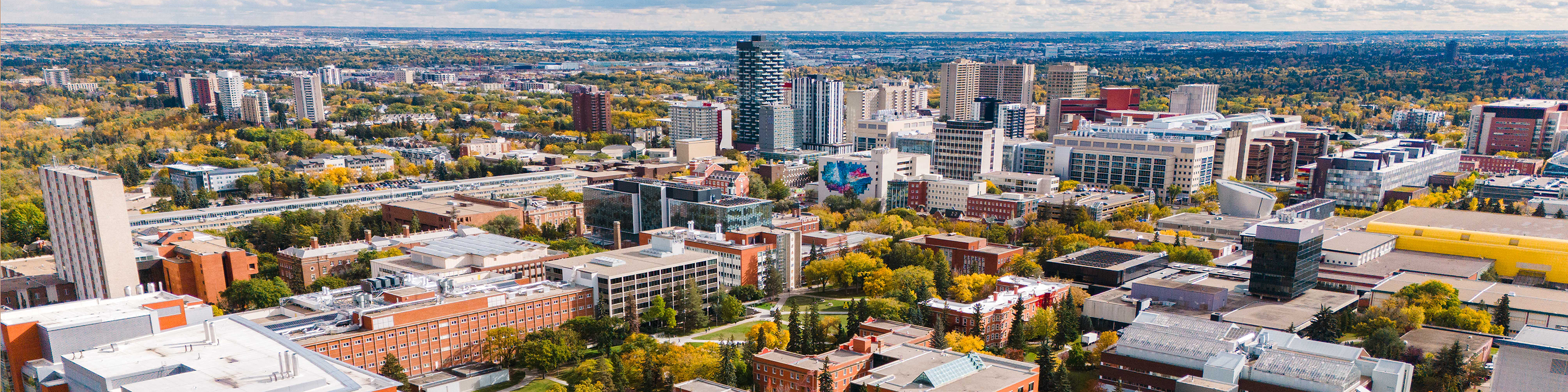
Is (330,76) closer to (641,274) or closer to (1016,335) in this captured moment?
(641,274)

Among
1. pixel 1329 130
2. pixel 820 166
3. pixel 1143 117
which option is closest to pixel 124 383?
pixel 820 166

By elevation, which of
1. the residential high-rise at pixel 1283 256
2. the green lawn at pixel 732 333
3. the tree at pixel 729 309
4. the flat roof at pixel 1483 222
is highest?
the residential high-rise at pixel 1283 256

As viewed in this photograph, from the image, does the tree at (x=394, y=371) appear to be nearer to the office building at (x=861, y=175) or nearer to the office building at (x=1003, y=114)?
the office building at (x=861, y=175)

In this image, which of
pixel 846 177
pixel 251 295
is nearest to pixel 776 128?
pixel 846 177

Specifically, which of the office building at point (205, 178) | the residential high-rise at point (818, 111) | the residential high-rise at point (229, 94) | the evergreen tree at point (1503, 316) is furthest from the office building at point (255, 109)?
the evergreen tree at point (1503, 316)

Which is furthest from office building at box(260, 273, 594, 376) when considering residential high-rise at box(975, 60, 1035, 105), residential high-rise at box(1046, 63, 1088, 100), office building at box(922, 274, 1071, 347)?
residential high-rise at box(975, 60, 1035, 105)

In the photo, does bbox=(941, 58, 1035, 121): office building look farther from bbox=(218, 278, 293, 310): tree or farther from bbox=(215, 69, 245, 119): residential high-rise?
bbox=(218, 278, 293, 310): tree
